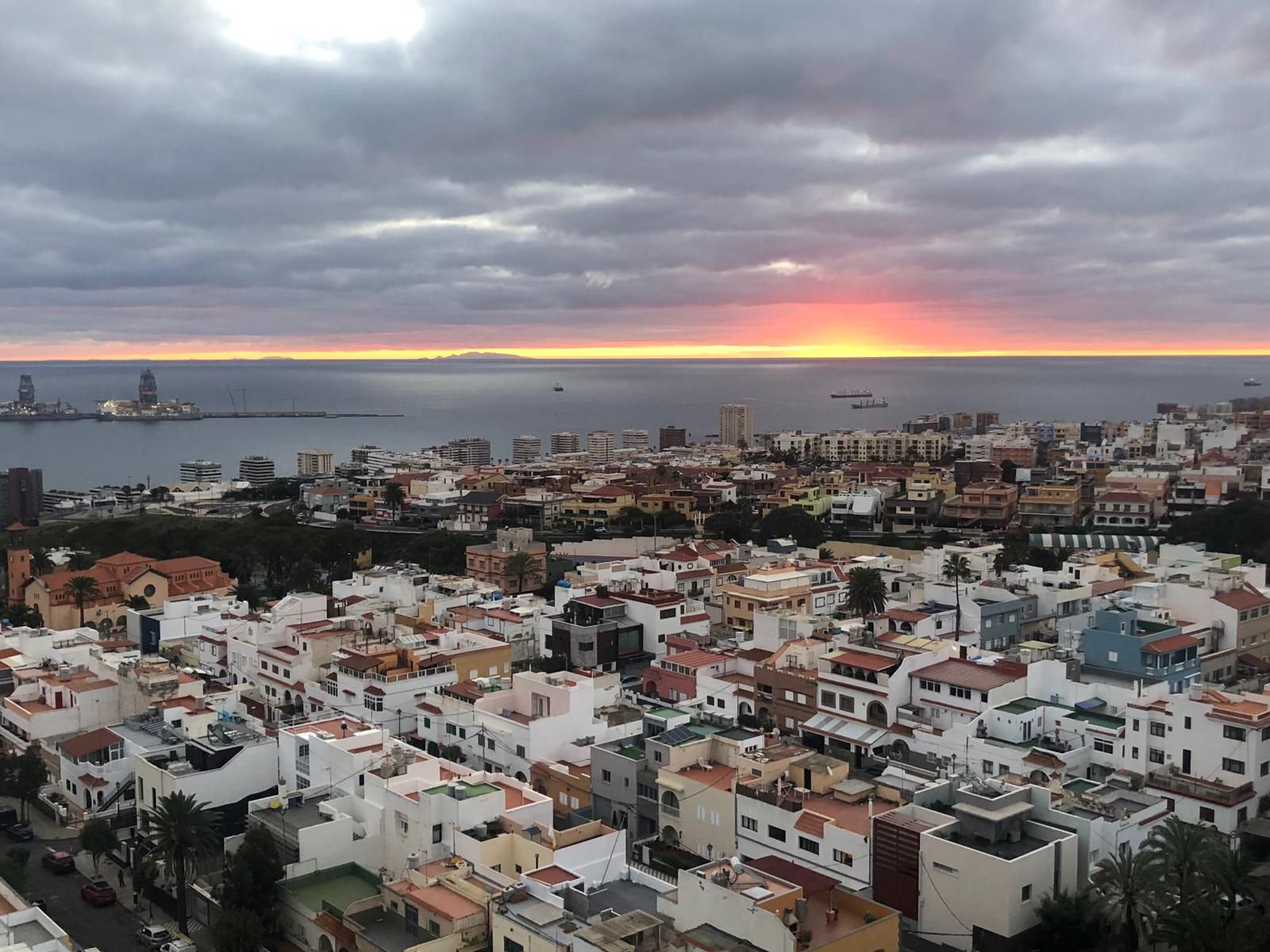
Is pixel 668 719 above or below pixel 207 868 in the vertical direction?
above

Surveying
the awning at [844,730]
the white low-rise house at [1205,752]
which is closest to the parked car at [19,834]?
the awning at [844,730]

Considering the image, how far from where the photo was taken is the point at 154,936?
15727 millimetres

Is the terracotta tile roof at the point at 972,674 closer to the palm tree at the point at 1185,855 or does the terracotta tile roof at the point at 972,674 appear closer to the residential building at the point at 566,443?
the palm tree at the point at 1185,855

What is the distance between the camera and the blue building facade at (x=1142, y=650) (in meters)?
22.8

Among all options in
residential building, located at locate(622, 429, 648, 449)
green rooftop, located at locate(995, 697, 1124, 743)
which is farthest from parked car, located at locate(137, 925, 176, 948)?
residential building, located at locate(622, 429, 648, 449)

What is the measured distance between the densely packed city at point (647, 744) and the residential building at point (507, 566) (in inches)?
8.0

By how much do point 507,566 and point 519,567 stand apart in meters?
0.87

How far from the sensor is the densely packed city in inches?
555

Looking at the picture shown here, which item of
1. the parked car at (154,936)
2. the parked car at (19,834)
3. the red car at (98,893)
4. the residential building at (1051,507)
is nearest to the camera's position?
the parked car at (154,936)

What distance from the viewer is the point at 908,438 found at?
298ft

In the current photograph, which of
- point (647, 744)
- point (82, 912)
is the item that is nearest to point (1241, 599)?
point (647, 744)

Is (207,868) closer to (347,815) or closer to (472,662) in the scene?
(347,815)

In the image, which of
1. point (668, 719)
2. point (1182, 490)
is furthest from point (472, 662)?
point (1182, 490)

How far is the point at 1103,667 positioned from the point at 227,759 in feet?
55.7
